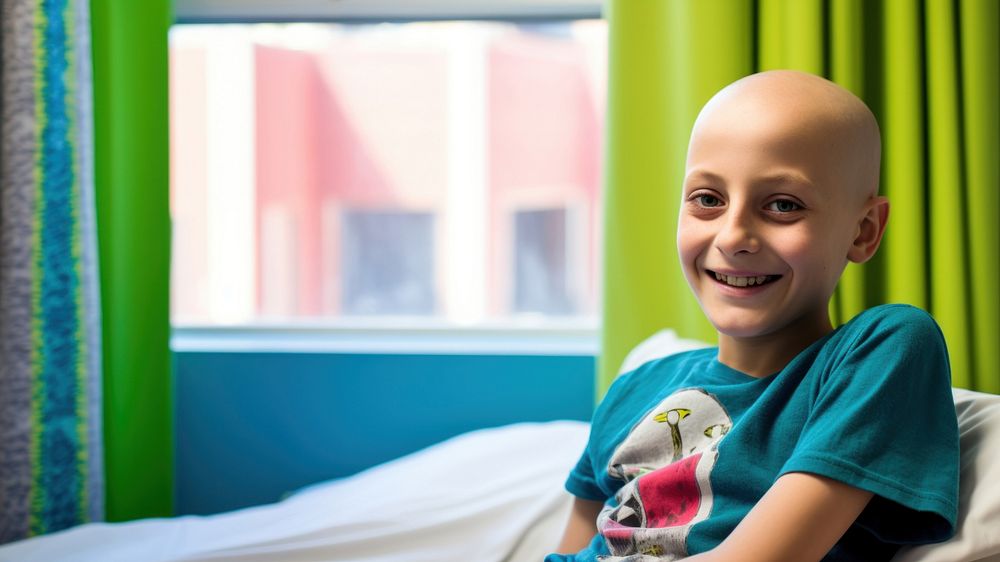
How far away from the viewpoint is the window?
2516 mm

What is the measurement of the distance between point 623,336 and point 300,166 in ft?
5.66

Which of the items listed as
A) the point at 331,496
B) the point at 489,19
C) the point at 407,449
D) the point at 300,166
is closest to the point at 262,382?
the point at 407,449

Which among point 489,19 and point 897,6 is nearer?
point 897,6

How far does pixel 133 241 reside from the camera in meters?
1.92

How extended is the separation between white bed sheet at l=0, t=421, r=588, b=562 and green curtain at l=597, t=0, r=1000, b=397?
0.45m

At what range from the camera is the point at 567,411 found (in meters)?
1.94

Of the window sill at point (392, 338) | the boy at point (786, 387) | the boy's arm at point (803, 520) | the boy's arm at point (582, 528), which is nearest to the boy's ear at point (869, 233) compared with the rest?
the boy at point (786, 387)

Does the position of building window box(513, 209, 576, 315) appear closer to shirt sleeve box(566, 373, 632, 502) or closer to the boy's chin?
shirt sleeve box(566, 373, 632, 502)

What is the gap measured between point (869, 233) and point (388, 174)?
2.33 meters

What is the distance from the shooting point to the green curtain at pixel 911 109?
1.43 m

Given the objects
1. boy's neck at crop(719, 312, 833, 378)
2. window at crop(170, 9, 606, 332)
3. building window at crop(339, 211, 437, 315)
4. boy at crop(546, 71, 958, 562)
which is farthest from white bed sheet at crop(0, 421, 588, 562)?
building window at crop(339, 211, 437, 315)

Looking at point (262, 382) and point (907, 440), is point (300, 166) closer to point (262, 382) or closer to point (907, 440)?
point (262, 382)

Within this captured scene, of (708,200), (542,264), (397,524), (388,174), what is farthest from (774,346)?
(388,174)

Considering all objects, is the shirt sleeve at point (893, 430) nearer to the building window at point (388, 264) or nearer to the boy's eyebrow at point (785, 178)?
the boy's eyebrow at point (785, 178)
